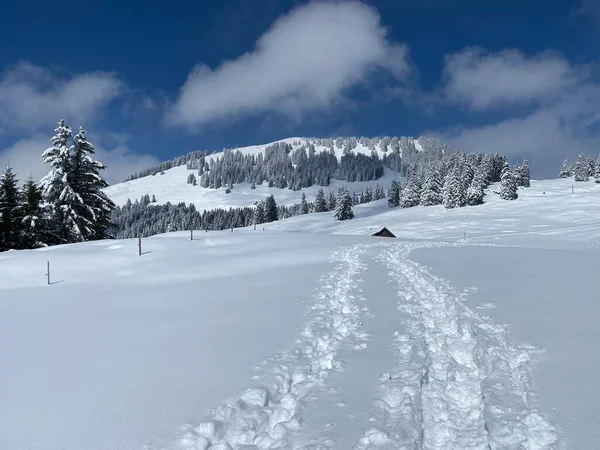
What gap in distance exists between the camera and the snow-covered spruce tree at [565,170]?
126m

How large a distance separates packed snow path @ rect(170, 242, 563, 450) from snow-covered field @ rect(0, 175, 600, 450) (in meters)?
0.02

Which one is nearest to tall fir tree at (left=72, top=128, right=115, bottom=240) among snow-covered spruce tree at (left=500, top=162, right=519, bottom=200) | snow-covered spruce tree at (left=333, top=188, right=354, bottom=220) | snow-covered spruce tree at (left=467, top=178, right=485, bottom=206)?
snow-covered spruce tree at (left=333, top=188, right=354, bottom=220)

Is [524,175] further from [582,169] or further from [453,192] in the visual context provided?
[453,192]

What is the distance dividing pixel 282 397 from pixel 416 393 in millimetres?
1892

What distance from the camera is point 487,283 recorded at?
12.8 metres

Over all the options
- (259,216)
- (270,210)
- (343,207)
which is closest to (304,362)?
(343,207)

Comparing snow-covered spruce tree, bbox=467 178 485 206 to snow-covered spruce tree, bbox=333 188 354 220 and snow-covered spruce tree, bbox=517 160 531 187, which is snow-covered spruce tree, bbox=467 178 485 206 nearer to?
snow-covered spruce tree, bbox=517 160 531 187

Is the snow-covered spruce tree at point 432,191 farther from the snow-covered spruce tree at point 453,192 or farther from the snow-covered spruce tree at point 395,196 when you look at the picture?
the snow-covered spruce tree at point 395,196

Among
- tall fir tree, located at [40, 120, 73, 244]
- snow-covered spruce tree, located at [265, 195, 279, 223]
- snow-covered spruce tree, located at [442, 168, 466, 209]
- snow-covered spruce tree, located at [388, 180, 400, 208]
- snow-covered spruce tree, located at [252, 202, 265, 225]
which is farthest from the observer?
snow-covered spruce tree, located at [388, 180, 400, 208]

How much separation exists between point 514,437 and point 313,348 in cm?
361

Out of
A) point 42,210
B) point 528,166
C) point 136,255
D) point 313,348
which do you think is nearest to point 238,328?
point 313,348

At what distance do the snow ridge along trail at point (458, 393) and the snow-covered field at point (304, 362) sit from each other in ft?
0.08

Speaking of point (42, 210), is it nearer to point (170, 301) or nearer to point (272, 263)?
point (272, 263)

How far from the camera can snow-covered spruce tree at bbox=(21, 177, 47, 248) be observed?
97.7 ft
